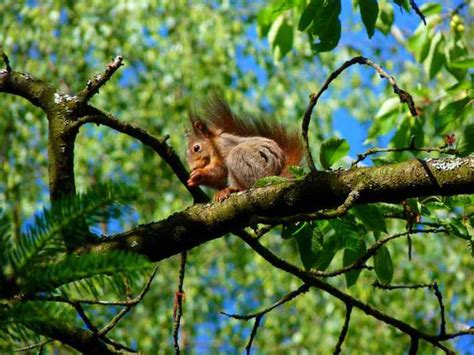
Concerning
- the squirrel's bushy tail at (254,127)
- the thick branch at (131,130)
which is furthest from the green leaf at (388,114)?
the thick branch at (131,130)

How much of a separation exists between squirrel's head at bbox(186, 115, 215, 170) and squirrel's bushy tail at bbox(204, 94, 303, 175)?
1.9 inches

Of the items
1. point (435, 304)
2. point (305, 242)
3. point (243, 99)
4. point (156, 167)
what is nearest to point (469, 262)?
point (435, 304)

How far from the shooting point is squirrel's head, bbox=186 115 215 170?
3.14 m

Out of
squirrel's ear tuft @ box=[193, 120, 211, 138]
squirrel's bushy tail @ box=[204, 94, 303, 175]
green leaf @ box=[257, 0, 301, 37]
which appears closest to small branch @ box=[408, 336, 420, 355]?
green leaf @ box=[257, 0, 301, 37]

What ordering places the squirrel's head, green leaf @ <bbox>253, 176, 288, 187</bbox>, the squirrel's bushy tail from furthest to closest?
1. the squirrel's head
2. the squirrel's bushy tail
3. green leaf @ <bbox>253, 176, 288, 187</bbox>

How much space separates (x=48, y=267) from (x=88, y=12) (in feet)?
20.7

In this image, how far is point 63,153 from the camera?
5.42ft

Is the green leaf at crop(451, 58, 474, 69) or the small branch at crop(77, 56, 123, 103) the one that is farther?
the green leaf at crop(451, 58, 474, 69)

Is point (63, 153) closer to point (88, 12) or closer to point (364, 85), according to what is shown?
point (88, 12)

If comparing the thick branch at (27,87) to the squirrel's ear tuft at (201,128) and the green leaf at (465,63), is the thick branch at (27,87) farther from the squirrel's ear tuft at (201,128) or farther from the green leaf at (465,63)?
the squirrel's ear tuft at (201,128)

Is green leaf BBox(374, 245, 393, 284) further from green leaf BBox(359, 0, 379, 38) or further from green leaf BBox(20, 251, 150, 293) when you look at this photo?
green leaf BBox(20, 251, 150, 293)

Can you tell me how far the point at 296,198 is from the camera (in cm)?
145

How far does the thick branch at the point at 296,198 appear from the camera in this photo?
138 cm

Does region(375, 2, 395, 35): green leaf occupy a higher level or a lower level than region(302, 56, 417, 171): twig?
higher
